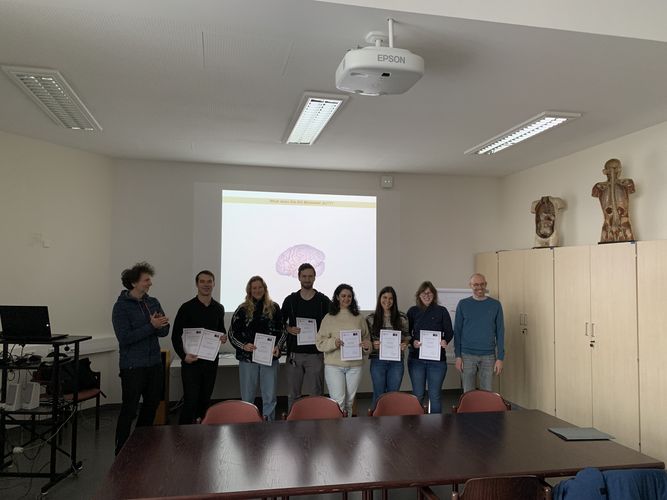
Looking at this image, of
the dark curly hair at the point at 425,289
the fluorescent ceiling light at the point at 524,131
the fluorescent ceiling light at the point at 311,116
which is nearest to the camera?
the fluorescent ceiling light at the point at 311,116

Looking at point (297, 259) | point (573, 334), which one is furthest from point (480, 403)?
point (297, 259)

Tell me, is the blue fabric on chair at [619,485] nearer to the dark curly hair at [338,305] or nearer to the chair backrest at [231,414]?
the chair backrest at [231,414]

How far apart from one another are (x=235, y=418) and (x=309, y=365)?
140 centimetres

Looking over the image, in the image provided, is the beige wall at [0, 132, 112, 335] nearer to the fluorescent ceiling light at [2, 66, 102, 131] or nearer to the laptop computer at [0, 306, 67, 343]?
A: the fluorescent ceiling light at [2, 66, 102, 131]

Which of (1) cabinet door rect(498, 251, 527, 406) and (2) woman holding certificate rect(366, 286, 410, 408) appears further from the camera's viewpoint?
(1) cabinet door rect(498, 251, 527, 406)

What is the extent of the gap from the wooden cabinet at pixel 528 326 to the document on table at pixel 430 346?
1.60 meters

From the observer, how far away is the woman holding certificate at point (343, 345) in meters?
4.21

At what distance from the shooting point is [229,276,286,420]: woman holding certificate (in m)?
4.24

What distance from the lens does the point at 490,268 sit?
6469 millimetres

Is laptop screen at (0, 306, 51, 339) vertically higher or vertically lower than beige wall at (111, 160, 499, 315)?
lower

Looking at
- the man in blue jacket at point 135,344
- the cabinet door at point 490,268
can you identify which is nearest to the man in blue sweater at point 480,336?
the cabinet door at point 490,268

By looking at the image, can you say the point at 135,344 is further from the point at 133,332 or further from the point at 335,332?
the point at 335,332

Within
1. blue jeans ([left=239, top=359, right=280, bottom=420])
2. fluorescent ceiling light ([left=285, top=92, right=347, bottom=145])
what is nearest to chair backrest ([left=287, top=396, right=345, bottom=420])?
blue jeans ([left=239, top=359, right=280, bottom=420])

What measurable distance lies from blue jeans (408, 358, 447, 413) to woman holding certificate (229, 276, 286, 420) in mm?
1310
